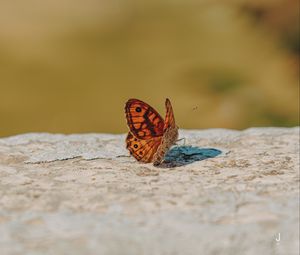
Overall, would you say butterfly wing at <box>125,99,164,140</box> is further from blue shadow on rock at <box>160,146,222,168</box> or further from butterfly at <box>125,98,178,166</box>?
blue shadow on rock at <box>160,146,222,168</box>

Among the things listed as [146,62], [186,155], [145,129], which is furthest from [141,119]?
[146,62]

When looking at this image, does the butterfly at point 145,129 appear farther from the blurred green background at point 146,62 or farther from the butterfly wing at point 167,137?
the blurred green background at point 146,62

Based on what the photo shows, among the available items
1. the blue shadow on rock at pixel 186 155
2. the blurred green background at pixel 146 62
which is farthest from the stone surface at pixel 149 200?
the blurred green background at pixel 146 62

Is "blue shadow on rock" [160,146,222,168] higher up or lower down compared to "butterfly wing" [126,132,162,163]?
lower down

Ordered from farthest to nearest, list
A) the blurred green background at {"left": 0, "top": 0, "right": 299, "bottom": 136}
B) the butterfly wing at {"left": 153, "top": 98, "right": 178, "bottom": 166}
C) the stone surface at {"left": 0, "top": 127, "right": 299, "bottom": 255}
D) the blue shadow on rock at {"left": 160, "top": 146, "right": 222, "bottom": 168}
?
the blurred green background at {"left": 0, "top": 0, "right": 299, "bottom": 136}
the blue shadow on rock at {"left": 160, "top": 146, "right": 222, "bottom": 168}
the butterfly wing at {"left": 153, "top": 98, "right": 178, "bottom": 166}
the stone surface at {"left": 0, "top": 127, "right": 299, "bottom": 255}

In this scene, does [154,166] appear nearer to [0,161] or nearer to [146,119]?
[146,119]

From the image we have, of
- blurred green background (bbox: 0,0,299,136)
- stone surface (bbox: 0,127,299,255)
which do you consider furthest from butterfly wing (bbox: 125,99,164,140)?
blurred green background (bbox: 0,0,299,136)

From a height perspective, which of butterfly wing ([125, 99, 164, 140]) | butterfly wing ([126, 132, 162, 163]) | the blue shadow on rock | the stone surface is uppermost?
butterfly wing ([125, 99, 164, 140])
